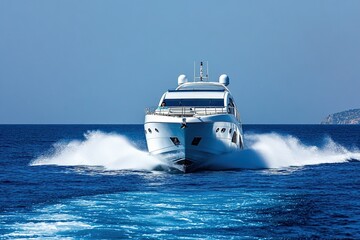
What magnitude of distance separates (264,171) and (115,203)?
54.6 ft

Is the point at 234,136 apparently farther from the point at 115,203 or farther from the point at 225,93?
the point at 115,203

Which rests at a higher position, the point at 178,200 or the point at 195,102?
Answer: the point at 195,102

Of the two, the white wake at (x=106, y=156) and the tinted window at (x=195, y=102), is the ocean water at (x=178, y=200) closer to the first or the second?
the white wake at (x=106, y=156)

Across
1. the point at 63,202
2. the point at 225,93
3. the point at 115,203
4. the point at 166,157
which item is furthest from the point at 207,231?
the point at 225,93

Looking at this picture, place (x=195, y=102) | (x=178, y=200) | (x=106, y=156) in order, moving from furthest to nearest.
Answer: (x=106, y=156) < (x=195, y=102) < (x=178, y=200)

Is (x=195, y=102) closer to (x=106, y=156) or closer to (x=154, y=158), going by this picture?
(x=154, y=158)

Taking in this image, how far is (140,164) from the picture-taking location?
4034 centimetres

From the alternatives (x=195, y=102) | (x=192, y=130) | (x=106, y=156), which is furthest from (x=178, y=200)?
(x=106, y=156)

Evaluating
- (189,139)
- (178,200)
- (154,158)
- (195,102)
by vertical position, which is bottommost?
(178,200)

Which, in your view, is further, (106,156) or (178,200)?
(106,156)

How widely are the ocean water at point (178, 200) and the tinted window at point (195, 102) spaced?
11.7ft

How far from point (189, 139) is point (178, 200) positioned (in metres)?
9.58

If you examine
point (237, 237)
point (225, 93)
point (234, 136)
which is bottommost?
point (237, 237)

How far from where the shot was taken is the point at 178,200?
24391 millimetres
